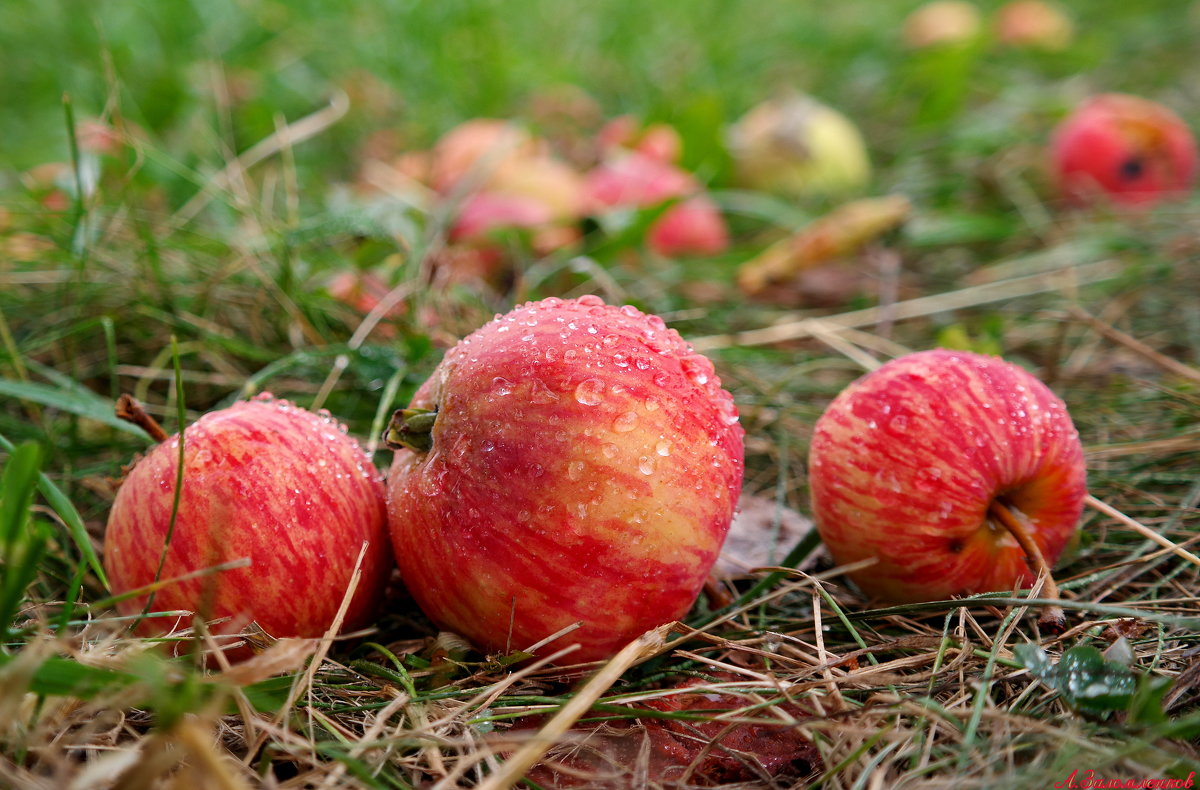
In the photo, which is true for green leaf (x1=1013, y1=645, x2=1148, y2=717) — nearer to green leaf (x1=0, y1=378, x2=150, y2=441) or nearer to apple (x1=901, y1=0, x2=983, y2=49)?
green leaf (x1=0, y1=378, x2=150, y2=441)

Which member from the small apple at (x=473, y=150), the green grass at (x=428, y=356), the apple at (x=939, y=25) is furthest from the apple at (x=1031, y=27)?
the small apple at (x=473, y=150)

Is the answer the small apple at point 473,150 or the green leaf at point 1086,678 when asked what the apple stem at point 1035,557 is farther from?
the small apple at point 473,150

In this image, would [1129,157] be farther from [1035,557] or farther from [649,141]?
[1035,557]

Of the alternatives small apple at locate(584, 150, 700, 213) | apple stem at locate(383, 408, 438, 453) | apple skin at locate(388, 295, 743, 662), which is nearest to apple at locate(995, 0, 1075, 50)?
small apple at locate(584, 150, 700, 213)

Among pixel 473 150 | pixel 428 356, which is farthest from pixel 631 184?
pixel 428 356

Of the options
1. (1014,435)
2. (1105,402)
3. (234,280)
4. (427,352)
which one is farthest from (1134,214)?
(234,280)

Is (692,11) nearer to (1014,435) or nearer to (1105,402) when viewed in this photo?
(1105,402)
